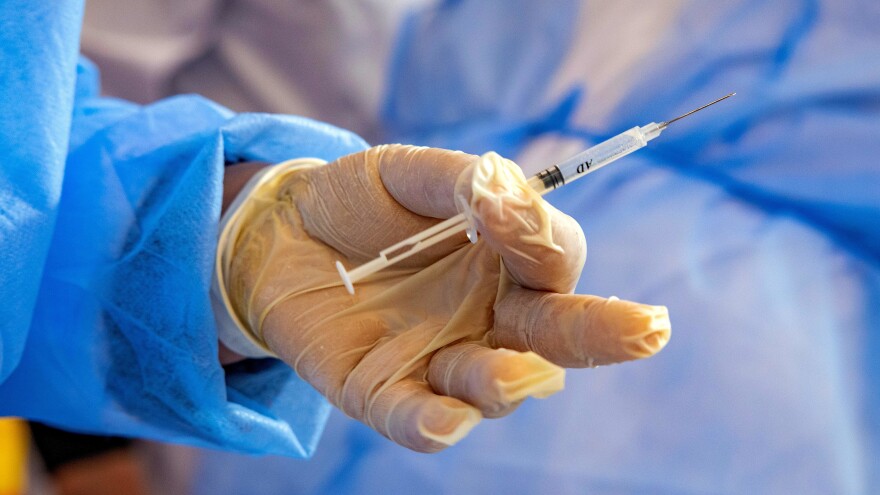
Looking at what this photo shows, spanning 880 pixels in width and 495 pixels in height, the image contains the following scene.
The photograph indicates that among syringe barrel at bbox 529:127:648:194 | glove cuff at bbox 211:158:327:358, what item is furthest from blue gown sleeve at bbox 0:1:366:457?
syringe barrel at bbox 529:127:648:194

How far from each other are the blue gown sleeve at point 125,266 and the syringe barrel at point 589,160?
1.24 feet

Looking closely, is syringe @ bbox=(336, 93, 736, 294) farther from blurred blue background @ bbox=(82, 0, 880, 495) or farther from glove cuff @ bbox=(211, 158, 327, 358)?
blurred blue background @ bbox=(82, 0, 880, 495)

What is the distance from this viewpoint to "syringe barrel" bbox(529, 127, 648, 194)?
0.62 metres

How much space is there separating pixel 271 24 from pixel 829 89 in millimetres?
1149

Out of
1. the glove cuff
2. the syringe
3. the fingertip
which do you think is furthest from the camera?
the glove cuff

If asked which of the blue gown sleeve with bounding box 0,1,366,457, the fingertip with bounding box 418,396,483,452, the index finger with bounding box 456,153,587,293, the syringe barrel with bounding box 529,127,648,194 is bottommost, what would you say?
the blue gown sleeve with bounding box 0,1,366,457

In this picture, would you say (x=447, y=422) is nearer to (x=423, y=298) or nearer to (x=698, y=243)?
(x=423, y=298)

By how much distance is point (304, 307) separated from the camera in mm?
740

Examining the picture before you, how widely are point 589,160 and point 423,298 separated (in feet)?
0.81

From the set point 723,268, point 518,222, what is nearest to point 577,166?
point 518,222

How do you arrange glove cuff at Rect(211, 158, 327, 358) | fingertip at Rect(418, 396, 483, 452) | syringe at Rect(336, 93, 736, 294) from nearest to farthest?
fingertip at Rect(418, 396, 483, 452), syringe at Rect(336, 93, 736, 294), glove cuff at Rect(211, 158, 327, 358)

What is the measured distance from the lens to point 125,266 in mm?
822

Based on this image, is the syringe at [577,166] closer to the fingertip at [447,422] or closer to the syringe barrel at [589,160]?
the syringe barrel at [589,160]

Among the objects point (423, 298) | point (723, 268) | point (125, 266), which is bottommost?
point (125, 266)
